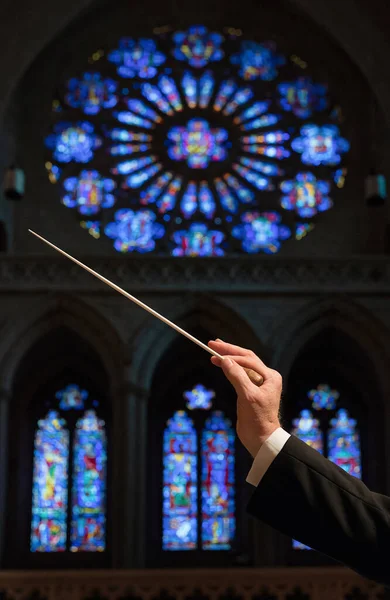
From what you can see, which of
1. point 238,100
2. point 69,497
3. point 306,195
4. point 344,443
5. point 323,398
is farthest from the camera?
point 238,100

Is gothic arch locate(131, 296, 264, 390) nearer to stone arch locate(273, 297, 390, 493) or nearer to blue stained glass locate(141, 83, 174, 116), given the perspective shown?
stone arch locate(273, 297, 390, 493)

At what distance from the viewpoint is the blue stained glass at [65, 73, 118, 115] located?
14586mm

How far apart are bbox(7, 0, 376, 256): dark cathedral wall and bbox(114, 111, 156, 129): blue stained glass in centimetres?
90

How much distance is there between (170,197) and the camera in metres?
14.1

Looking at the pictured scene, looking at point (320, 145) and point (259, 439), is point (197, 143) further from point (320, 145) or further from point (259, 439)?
point (259, 439)

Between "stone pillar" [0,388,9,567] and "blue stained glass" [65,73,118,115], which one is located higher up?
"blue stained glass" [65,73,118,115]

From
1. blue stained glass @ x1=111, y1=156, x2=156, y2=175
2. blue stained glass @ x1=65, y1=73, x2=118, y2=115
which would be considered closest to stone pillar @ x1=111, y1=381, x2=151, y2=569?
blue stained glass @ x1=111, y1=156, x2=156, y2=175

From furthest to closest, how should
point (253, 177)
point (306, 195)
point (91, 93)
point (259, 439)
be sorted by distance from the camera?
point (91, 93)
point (253, 177)
point (306, 195)
point (259, 439)

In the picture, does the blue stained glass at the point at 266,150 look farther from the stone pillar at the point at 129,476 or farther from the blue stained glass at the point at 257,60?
the stone pillar at the point at 129,476

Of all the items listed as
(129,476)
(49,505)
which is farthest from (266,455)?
(49,505)

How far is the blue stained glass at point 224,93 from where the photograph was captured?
14.8m

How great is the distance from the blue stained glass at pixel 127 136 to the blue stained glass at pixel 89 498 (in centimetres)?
442

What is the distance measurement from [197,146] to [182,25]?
1.87 metres

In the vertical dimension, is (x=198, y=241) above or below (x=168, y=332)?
above
